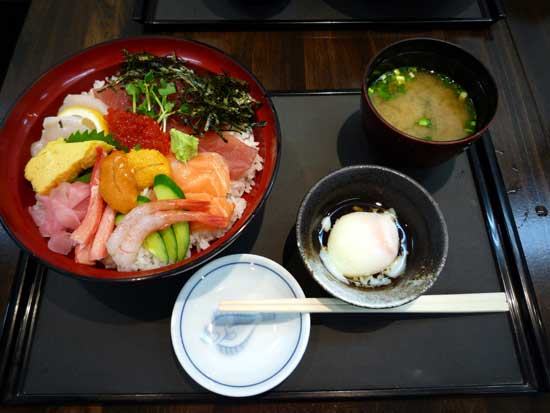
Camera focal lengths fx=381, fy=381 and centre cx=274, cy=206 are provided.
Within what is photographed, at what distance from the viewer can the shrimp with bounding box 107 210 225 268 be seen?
1.36m

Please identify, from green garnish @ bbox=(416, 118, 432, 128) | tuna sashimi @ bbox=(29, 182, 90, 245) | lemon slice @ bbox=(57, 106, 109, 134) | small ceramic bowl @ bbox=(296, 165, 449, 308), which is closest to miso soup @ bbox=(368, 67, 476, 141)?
green garnish @ bbox=(416, 118, 432, 128)

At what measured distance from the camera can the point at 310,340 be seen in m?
1.50

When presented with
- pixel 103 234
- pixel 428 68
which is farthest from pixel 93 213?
pixel 428 68

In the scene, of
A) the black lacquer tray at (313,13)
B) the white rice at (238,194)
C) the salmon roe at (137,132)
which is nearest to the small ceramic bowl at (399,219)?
the white rice at (238,194)

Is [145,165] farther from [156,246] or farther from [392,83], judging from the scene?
[392,83]

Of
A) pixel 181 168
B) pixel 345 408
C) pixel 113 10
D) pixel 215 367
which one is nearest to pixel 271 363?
pixel 215 367

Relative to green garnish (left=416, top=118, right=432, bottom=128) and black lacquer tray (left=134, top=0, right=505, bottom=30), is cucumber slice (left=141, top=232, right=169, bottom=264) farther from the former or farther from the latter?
black lacquer tray (left=134, top=0, right=505, bottom=30)

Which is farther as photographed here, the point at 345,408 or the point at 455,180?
the point at 455,180

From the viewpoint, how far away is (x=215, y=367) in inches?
54.5

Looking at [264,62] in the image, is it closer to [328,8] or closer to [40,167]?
[328,8]

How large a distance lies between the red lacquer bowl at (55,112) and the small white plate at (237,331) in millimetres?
190

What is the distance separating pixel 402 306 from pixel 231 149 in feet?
3.07

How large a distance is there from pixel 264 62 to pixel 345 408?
5.72 feet

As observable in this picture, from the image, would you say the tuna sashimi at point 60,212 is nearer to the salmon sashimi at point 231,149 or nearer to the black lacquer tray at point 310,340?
the black lacquer tray at point 310,340
